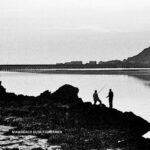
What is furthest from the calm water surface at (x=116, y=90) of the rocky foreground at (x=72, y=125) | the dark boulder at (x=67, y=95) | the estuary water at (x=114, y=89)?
the dark boulder at (x=67, y=95)

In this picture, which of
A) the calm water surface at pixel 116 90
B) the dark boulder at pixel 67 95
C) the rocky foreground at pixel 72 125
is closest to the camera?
the rocky foreground at pixel 72 125

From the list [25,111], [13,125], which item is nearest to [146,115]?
[25,111]

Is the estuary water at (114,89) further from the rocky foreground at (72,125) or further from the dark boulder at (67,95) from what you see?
the dark boulder at (67,95)

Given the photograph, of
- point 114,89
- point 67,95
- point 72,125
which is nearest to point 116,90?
point 114,89

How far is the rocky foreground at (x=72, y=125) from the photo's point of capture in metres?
20.8

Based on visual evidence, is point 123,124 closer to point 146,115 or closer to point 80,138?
point 80,138

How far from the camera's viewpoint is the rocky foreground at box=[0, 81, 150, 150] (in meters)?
20.8

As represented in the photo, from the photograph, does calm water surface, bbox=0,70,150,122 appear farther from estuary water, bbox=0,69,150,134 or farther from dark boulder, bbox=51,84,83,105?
dark boulder, bbox=51,84,83,105

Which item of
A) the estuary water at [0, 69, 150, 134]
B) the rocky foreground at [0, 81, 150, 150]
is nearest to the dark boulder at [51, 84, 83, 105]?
the rocky foreground at [0, 81, 150, 150]

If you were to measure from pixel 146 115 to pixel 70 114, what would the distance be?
7573 mm

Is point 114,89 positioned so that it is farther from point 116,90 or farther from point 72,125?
point 72,125

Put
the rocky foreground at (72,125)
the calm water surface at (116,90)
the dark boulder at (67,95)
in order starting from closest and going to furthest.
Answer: the rocky foreground at (72,125), the dark boulder at (67,95), the calm water surface at (116,90)

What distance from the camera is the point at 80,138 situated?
72.2ft

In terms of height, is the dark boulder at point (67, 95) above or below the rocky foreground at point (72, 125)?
above
